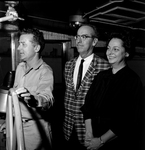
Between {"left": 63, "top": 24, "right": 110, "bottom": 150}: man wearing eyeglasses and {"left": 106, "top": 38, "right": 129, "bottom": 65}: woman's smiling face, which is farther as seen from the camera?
{"left": 63, "top": 24, "right": 110, "bottom": 150}: man wearing eyeglasses

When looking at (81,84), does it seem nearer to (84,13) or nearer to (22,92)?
(22,92)

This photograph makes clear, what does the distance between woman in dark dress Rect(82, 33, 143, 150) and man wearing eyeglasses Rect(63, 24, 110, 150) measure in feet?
0.73

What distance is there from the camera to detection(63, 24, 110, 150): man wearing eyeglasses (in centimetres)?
180

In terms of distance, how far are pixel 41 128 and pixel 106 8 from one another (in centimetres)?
189

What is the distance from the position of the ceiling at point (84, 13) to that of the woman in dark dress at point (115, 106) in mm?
370

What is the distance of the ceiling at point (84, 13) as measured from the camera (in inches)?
93.4

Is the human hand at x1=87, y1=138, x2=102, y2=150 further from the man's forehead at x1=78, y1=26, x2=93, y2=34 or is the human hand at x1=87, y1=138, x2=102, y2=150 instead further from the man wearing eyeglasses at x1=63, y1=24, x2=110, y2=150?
the man's forehead at x1=78, y1=26, x2=93, y2=34

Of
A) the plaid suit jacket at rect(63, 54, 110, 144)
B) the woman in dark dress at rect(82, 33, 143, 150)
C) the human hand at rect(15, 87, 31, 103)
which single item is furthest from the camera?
the plaid suit jacket at rect(63, 54, 110, 144)

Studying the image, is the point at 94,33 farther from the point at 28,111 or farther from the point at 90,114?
the point at 28,111

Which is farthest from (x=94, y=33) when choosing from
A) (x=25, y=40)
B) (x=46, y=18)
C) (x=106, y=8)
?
(x=46, y=18)

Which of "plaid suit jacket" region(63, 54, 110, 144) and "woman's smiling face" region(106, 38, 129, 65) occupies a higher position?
"woman's smiling face" region(106, 38, 129, 65)

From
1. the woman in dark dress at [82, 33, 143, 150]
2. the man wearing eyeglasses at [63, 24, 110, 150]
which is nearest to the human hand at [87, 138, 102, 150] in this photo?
the woman in dark dress at [82, 33, 143, 150]

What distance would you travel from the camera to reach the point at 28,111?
147cm

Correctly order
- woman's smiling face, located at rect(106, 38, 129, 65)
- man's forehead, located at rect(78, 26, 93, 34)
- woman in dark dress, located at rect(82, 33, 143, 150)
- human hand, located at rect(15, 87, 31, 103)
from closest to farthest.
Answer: human hand, located at rect(15, 87, 31, 103), woman in dark dress, located at rect(82, 33, 143, 150), woman's smiling face, located at rect(106, 38, 129, 65), man's forehead, located at rect(78, 26, 93, 34)
